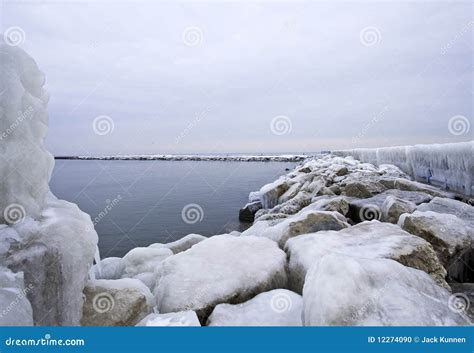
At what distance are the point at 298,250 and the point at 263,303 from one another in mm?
905

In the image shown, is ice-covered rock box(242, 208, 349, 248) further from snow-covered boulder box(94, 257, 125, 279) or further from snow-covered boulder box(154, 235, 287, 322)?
snow-covered boulder box(94, 257, 125, 279)

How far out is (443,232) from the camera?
3.97m

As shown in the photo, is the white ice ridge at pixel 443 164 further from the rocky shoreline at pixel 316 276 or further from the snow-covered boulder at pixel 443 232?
the snow-covered boulder at pixel 443 232

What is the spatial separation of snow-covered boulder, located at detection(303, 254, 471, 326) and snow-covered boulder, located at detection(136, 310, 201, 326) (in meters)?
0.93

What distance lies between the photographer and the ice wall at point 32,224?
2605mm

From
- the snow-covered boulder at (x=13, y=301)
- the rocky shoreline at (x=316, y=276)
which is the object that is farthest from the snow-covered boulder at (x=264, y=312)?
the snow-covered boulder at (x=13, y=301)

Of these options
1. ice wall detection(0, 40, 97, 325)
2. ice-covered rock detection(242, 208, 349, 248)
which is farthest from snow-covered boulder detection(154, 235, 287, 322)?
ice wall detection(0, 40, 97, 325)

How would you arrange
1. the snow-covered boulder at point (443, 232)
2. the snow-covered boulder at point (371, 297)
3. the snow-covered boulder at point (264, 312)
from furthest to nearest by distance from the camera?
the snow-covered boulder at point (443, 232), the snow-covered boulder at point (264, 312), the snow-covered boulder at point (371, 297)

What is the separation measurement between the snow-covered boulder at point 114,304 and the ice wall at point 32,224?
12 centimetres

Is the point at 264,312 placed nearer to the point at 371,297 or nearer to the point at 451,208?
the point at 371,297

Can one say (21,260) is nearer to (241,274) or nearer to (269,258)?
(241,274)

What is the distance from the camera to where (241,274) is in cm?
334

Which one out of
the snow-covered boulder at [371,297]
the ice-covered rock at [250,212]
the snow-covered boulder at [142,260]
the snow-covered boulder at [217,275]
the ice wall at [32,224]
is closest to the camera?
the snow-covered boulder at [371,297]

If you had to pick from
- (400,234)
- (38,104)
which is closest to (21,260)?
(38,104)
